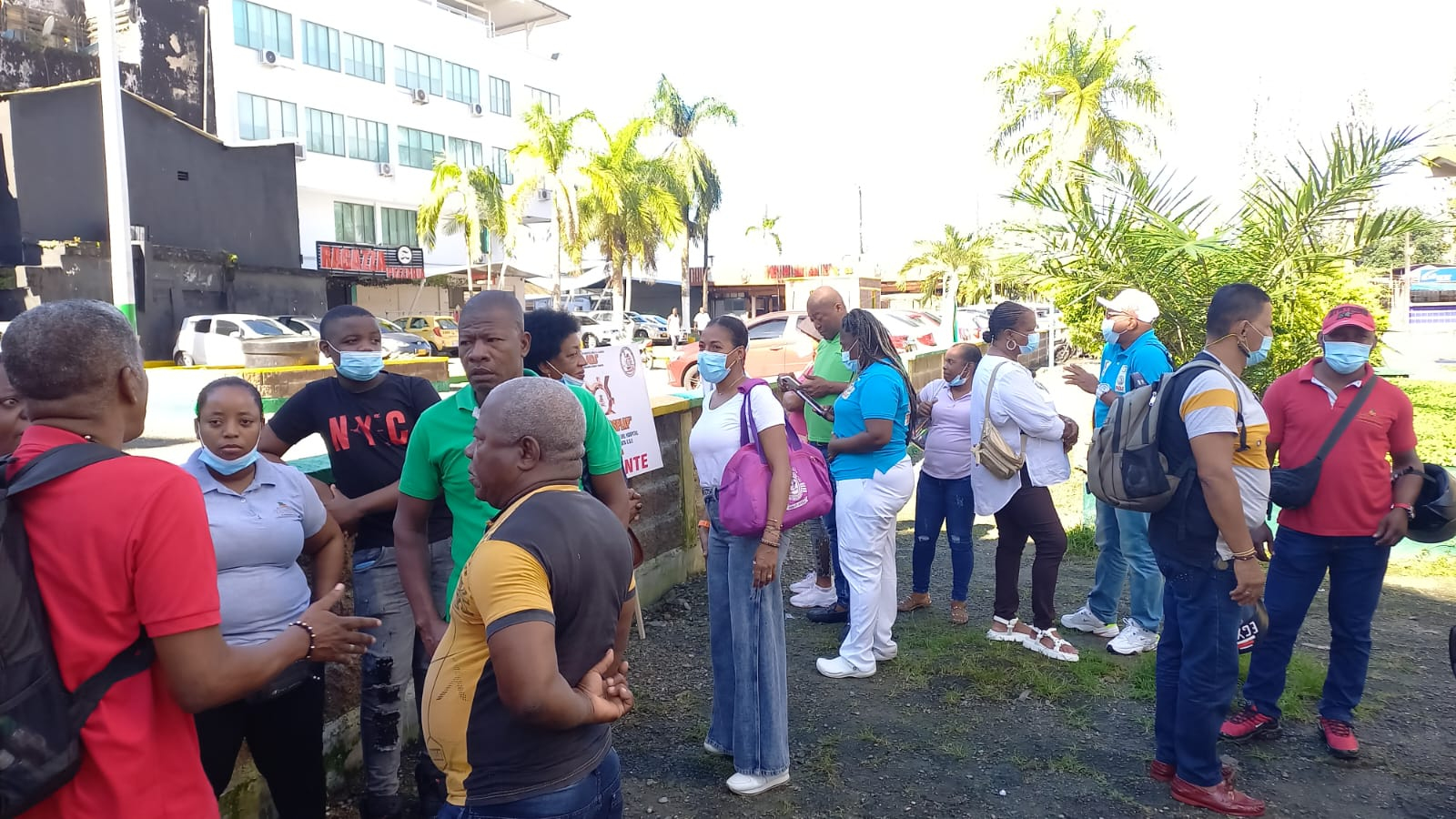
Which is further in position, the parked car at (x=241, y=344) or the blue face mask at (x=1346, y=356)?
the parked car at (x=241, y=344)

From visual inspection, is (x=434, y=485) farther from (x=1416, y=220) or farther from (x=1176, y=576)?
(x=1416, y=220)

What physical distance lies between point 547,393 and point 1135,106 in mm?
29628

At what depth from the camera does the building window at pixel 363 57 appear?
39000 mm

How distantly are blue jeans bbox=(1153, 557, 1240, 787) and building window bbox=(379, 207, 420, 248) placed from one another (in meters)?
41.2

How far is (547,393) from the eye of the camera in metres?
1.99

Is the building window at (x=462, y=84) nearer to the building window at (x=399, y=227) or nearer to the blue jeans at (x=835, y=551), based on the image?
the building window at (x=399, y=227)

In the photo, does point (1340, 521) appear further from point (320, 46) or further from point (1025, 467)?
point (320, 46)

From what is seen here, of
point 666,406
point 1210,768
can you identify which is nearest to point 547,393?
point 1210,768

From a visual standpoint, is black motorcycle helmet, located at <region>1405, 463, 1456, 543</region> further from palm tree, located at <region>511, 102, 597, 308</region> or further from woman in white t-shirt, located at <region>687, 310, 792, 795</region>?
palm tree, located at <region>511, 102, 597, 308</region>

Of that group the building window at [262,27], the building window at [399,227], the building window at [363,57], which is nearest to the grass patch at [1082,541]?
the building window at [262,27]

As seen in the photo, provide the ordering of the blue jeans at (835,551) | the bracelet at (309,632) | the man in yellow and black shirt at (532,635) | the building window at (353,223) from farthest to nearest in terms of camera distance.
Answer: the building window at (353,223), the blue jeans at (835,551), the bracelet at (309,632), the man in yellow and black shirt at (532,635)

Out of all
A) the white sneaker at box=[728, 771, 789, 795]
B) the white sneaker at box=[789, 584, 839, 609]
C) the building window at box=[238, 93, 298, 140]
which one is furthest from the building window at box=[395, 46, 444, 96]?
the white sneaker at box=[728, 771, 789, 795]

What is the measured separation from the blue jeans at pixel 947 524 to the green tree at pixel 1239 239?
2652 mm

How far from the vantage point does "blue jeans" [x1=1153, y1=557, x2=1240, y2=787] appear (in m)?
3.42
